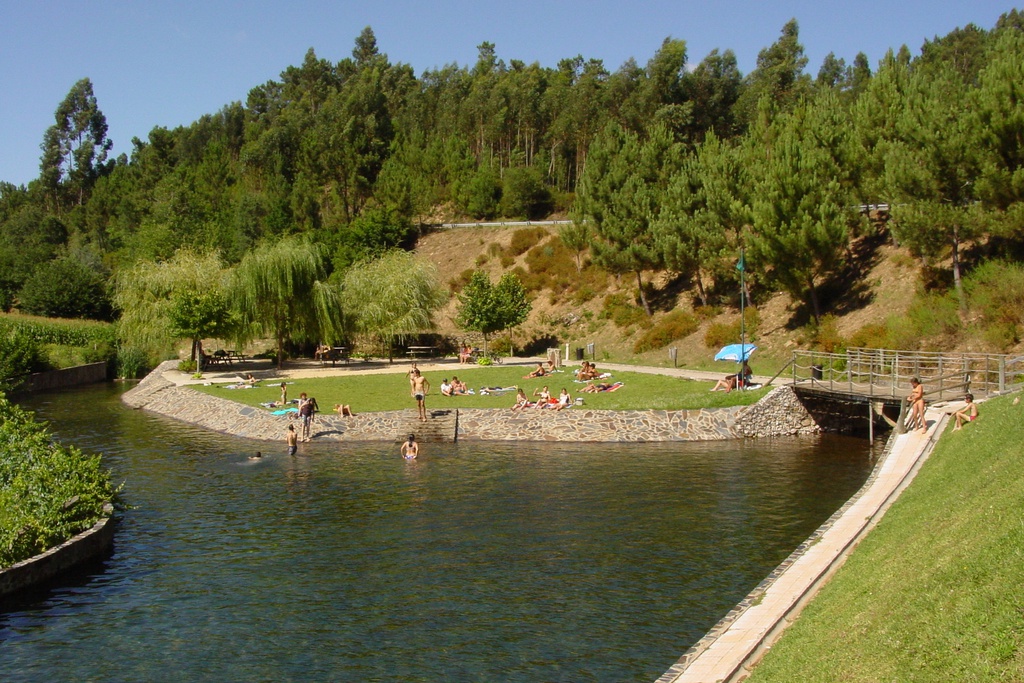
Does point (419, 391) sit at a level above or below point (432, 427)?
above

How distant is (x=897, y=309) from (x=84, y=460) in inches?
1557

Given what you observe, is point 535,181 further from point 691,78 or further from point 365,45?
point 365,45

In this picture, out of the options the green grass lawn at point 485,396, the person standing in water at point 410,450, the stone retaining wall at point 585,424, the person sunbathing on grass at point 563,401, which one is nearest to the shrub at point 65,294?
the green grass lawn at point 485,396

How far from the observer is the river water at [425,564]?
1505 centimetres

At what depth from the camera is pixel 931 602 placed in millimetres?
Answer: 11328

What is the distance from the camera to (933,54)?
118000 mm

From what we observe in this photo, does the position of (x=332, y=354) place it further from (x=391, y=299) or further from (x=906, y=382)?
(x=906, y=382)

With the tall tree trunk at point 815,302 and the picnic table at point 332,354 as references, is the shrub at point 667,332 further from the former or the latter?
the picnic table at point 332,354

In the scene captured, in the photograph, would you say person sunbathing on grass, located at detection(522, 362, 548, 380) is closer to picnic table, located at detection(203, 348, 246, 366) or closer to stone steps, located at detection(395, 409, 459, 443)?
stone steps, located at detection(395, 409, 459, 443)

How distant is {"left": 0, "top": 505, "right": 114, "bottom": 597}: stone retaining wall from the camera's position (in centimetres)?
1789

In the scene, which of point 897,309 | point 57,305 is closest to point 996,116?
point 897,309

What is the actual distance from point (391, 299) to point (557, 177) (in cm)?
4797

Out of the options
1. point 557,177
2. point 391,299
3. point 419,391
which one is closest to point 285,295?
point 391,299

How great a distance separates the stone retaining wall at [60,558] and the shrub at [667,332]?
131 feet
